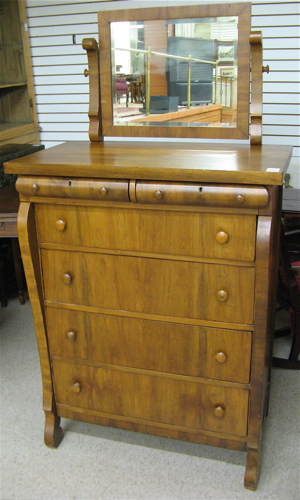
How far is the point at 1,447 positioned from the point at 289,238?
2.01 m

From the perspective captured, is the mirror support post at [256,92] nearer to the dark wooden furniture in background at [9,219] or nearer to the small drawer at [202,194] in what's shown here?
the small drawer at [202,194]

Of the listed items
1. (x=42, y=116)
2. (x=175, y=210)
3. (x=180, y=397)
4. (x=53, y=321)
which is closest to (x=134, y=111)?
(x=175, y=210)

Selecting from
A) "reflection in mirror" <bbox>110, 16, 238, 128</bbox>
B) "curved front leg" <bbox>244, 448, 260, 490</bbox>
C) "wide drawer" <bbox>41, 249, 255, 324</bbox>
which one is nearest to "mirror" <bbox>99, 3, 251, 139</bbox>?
"reflection in mirror" <bbox>110, 16, 238, 128</bbox>

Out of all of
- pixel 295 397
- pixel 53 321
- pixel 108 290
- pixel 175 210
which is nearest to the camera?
pixel 175 210

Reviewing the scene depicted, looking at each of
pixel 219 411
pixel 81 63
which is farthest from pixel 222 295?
pixel 81 63

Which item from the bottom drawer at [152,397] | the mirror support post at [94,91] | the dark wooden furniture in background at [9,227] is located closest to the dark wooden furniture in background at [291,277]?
the bottom drawer at [152,397]

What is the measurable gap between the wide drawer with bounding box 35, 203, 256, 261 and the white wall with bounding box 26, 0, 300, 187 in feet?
6.14

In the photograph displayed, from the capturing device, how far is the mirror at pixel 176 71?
2.37 m

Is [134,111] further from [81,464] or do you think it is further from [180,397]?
[81,464]

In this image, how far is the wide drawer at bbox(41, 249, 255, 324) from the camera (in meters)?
1.99

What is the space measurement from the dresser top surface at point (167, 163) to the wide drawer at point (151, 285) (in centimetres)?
36

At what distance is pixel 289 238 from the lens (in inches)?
121

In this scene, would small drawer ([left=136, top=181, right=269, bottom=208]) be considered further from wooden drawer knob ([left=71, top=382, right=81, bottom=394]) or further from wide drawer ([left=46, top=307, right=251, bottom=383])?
wooden drawer knob ([left=71, top=382, right=81, bottom=394])

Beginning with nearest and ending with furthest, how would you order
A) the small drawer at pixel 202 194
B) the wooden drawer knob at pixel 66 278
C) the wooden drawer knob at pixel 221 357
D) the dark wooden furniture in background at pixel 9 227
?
the small drawer at pixel 202 194 → the wooden drawer knob at pixel 221 357 → the wooden drawer knob at pixel 66 278 → the dark wooden furniture in background at pixel 9 227
